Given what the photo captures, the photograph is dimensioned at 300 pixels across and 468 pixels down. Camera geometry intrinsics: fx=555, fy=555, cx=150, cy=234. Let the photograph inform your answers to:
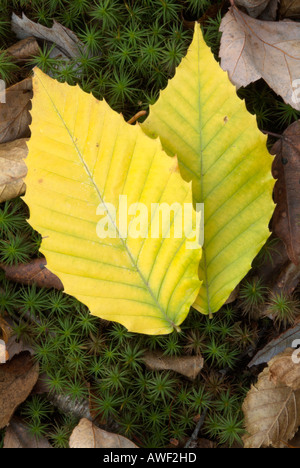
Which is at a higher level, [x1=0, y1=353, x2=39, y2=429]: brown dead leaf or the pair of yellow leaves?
the pair of yellow leaves

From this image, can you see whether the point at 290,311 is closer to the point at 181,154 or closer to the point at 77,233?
the point at 181,154

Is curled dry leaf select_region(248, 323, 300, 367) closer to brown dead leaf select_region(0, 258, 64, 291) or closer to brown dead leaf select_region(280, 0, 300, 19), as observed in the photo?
brown dead leaf select_region(0, 258, 64, 291)

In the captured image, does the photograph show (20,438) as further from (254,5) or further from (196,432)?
(254,5)

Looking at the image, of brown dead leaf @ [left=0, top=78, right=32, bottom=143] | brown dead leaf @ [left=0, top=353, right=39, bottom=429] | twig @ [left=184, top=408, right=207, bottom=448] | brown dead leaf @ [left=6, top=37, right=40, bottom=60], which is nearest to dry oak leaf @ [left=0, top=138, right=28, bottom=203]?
brown dead leaf @ [left=0, top=78, right=32, bottom=143]

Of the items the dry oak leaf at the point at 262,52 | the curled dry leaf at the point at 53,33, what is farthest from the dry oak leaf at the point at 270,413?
the curled dry leaf at the point at 53,33

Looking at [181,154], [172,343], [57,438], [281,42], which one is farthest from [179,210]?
[57,438]

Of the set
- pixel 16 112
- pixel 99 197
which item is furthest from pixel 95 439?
pixel 16 112
